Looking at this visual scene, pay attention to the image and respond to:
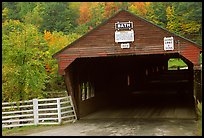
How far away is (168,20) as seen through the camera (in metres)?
59.0

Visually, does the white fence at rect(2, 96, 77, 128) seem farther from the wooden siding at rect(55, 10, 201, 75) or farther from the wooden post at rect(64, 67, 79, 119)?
the wooden siding at rect(55, 10, 201, 75)

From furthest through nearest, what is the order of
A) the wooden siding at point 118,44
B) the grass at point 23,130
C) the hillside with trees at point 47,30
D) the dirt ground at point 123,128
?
the hillside with trees at point 47,30 → the wooden siding at point 118,44 → the grass at point 23,130 → the dirt ground at point 123,128

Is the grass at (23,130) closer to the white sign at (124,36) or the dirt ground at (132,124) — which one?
the dirt ground at (132,124)

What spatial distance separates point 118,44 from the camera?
15.2m

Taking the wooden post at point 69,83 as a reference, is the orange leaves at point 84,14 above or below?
above

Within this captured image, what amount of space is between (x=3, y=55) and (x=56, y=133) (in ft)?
21.0

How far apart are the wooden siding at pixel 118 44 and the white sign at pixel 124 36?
133 mm

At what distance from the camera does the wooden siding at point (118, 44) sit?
1470 centimetres

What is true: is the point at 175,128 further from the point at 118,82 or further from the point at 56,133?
the point at 118,82

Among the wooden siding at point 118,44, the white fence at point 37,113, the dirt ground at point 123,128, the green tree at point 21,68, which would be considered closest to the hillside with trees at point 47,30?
the green tree at point 21,68

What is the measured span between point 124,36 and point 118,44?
411 mm

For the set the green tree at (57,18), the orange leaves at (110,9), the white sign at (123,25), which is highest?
the orange leaves at (110,9)

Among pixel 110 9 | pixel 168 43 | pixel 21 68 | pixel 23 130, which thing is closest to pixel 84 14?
pixel 110 9

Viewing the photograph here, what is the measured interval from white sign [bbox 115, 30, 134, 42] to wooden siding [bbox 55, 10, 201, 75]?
0.13 m
